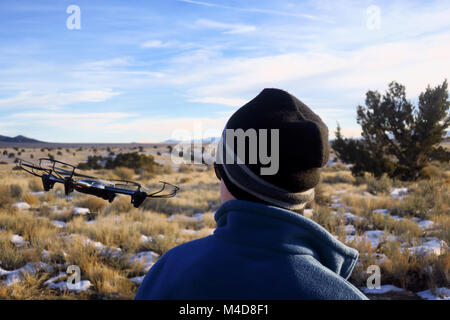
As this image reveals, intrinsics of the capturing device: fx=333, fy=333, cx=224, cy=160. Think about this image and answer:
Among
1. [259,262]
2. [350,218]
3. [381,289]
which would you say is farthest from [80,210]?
[259,262]

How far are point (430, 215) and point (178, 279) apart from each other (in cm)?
892

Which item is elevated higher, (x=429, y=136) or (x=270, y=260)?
(x=429, y=136)

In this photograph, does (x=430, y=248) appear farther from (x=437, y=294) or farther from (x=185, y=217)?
(x=185, y=217)

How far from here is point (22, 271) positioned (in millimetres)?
4859

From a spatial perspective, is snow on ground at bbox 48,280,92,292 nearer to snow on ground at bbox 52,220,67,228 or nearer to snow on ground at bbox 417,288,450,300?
snow on ground at bbox 52,220,67,228

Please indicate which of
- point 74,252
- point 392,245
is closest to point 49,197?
point 74,252

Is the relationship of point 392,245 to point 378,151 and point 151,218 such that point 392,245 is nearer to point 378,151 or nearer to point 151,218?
point 151,218

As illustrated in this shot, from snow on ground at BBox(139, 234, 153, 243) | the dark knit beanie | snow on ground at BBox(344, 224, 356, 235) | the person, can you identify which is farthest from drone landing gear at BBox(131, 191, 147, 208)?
snow on ground at BBox(344, 224, 356, 235)

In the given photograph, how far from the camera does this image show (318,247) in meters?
1.06

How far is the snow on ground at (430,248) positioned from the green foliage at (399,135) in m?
8.58

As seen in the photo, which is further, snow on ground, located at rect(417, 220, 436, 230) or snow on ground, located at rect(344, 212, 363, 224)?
snow on ground, located at rect(344, 212, 363, 224)

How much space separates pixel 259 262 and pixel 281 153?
1.08ft

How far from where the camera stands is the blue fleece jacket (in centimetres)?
94

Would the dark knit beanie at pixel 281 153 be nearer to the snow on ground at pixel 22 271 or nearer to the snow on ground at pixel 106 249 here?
the snow on ground at pixel 22 271
